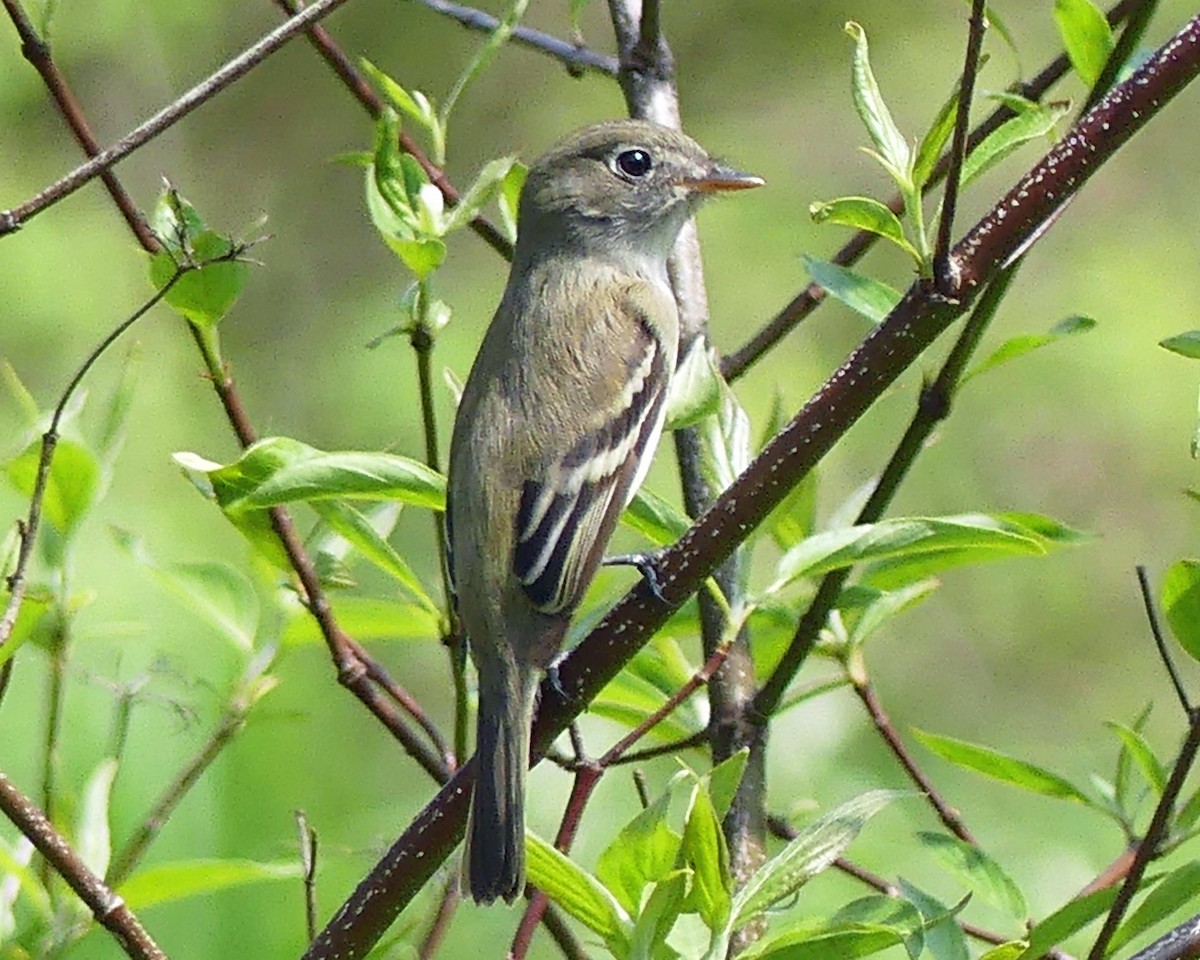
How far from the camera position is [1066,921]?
4.78ft

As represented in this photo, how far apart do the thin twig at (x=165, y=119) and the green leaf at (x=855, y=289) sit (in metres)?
0.48

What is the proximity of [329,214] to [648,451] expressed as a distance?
455 cm

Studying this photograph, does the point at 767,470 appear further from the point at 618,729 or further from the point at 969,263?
the point at 618,729

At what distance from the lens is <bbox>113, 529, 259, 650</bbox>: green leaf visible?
192 centimetres

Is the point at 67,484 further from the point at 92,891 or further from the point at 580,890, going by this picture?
the point at 580,890

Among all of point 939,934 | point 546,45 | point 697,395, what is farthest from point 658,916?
point 546,45

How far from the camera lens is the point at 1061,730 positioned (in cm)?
529

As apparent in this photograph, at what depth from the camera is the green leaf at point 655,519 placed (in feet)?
5.63

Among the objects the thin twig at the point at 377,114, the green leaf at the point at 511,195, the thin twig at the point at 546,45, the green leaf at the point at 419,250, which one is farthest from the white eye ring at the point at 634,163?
the green leaf at the point at 419,250

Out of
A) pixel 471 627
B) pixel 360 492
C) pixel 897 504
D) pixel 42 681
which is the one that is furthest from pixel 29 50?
pixel 897 504

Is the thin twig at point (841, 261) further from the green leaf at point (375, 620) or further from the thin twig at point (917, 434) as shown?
the green leaf at point (375, 620)

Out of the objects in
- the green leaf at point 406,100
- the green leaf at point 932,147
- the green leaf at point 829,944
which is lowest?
the green leaf at point 829,944

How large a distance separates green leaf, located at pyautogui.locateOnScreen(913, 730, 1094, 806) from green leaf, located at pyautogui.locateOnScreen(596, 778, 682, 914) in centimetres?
34

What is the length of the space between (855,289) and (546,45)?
691mm
